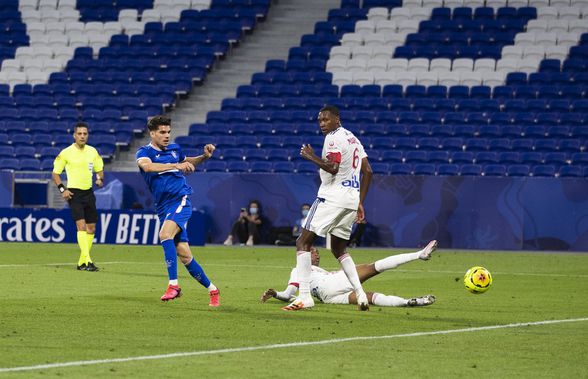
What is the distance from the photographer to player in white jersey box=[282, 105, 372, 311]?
14133 mm

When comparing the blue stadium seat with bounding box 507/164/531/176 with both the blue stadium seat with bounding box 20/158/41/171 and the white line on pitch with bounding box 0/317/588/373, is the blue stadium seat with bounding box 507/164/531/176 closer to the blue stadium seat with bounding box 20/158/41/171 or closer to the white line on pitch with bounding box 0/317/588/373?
the blue stadium seat with bounding box 20/158/41/171

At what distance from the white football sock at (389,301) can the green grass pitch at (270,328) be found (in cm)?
10

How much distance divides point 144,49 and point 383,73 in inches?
334

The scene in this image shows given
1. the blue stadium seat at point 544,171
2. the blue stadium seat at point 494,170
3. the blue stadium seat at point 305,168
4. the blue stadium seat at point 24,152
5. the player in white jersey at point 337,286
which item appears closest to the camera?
the player in white jersey at point 337,286

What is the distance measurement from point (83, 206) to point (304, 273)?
29.0 feet

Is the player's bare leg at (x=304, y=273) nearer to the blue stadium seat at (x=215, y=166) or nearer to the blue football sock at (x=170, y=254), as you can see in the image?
the blue football sock at (x=170, y=254)

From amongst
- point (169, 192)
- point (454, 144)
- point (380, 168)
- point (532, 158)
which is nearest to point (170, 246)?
point (169, 192)

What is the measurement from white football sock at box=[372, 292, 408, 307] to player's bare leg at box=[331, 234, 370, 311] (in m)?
0.35

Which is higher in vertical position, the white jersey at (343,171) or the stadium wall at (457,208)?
the white jersey at (343,171)

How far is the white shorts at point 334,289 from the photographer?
1488 centimetres

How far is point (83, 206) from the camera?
22.2 metres

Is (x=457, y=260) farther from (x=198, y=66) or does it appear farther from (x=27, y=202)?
(x=198, y=66)

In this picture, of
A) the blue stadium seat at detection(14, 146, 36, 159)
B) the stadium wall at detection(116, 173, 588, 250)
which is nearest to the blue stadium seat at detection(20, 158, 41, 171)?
the blue stadium seat at detection(14, 146, 36, 159)

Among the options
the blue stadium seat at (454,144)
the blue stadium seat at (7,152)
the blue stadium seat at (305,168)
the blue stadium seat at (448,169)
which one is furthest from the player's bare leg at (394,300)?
the blue stadium seat at (7,152)
